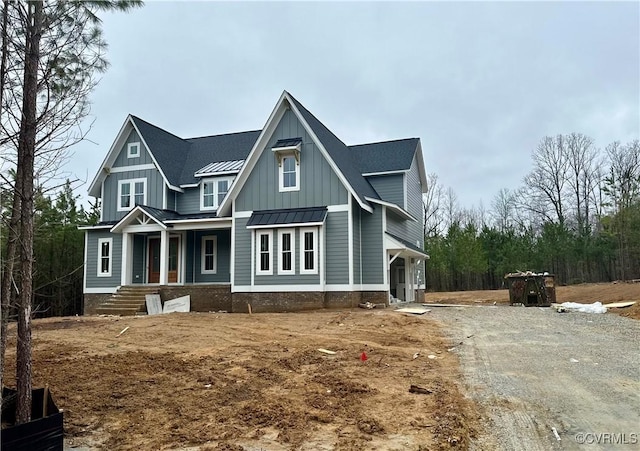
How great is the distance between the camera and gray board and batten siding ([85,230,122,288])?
843 inches

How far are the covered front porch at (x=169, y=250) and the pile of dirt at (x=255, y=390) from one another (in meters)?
9.76

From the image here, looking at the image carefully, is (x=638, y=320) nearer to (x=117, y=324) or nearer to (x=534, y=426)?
(x=534, y=426)

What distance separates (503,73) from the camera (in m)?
21.8

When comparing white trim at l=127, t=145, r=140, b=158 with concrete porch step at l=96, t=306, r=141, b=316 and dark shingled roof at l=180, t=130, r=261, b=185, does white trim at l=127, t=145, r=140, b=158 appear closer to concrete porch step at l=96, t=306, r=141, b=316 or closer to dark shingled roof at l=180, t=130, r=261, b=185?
dark shingled roof at l=180, t=130, r=261, b=185

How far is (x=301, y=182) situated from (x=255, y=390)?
1250cm

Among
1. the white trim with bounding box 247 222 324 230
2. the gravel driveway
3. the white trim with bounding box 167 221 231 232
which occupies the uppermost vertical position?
the white trim with bounding box 167 221 231 232

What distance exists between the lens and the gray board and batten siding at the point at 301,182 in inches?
695

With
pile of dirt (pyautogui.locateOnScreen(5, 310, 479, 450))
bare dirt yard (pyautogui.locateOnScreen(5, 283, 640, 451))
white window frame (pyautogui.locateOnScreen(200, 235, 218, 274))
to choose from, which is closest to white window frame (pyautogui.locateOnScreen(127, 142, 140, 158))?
white window frame (pyautogui.locateOnScreen(200, 235, 218, 274))

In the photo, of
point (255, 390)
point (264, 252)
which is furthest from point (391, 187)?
point (255, 390)

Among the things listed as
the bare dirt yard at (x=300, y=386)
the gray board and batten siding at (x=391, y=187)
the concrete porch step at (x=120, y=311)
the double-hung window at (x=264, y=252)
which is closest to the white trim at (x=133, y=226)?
the concrete porch step at (x=120, y=311)

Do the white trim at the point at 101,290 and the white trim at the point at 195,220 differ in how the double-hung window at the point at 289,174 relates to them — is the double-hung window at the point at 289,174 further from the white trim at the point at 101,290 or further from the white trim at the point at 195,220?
the white trim at the point at 101,290

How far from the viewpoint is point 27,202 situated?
440 cm

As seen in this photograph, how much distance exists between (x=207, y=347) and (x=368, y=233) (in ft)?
33.5

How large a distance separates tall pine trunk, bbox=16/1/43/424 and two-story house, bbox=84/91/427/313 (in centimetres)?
1260
